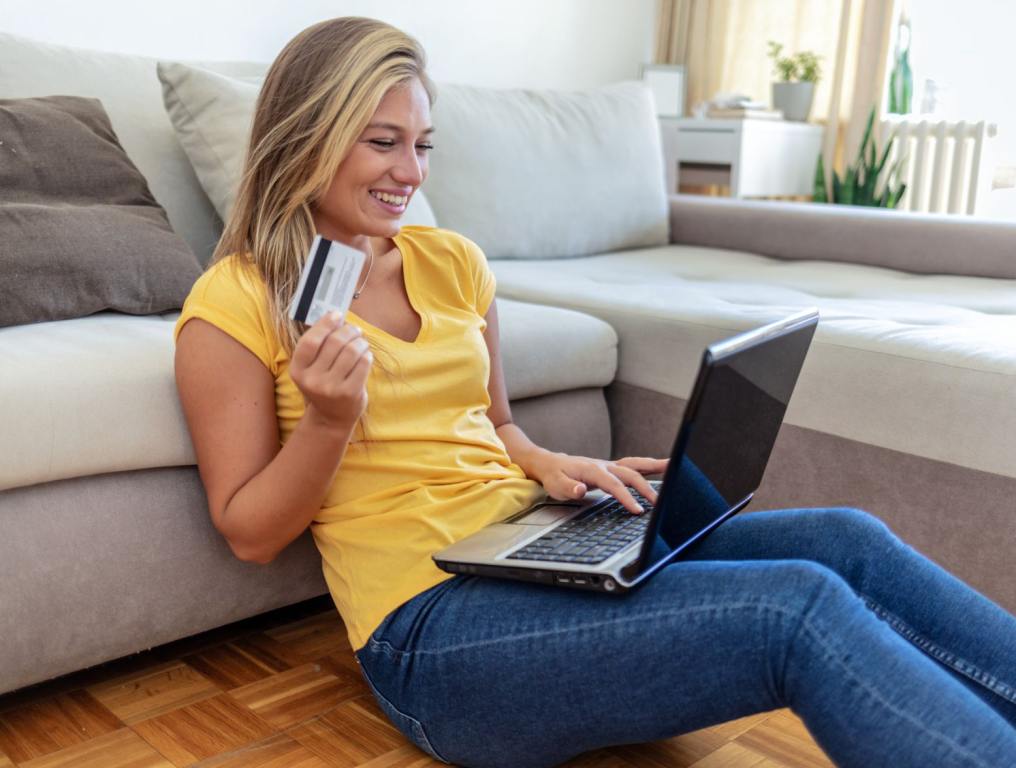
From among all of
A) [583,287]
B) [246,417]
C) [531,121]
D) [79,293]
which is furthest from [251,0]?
[246,417]

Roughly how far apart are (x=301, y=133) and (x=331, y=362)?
0.97ft

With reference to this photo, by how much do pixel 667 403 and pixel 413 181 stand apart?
82cm

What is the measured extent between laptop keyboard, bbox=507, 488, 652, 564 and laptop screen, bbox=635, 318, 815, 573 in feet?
0.18

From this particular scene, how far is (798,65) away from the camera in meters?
3.59

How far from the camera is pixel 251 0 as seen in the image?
8.36 feet

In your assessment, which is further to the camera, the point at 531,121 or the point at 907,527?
the point at 531,121

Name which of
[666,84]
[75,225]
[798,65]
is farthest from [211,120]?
[798,65]

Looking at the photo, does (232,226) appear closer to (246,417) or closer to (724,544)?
(246,417)

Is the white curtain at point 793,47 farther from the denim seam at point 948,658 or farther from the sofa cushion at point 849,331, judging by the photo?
the denim seam at point 948,658

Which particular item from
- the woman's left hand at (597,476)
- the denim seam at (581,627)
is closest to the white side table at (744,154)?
the woman's left hand at (597,476)

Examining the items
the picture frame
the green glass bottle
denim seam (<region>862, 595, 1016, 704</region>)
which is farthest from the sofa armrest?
denim seam (<region>862, 595, 1016, 704</region>)

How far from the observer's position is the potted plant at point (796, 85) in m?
3.50

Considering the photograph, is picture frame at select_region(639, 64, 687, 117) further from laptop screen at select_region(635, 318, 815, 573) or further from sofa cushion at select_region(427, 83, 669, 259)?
laptop screen at select_region(635, 318, 815, 573)

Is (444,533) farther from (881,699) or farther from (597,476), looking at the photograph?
(881,699)
